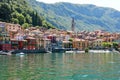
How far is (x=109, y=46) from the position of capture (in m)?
148

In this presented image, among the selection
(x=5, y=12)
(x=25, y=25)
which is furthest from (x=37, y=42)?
(x=25, y=25)

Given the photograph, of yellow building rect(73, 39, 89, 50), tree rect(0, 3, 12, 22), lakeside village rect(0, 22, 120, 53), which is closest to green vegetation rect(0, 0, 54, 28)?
tree rect(0, 3, 12, 22)

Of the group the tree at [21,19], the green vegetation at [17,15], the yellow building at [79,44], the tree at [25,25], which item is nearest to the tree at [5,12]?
the green vegetation at [17,15]

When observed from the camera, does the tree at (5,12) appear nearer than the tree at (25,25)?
Yes

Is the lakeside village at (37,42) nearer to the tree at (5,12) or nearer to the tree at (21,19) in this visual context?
the tree at (21,19)

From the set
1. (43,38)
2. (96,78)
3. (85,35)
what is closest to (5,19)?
(43,38)

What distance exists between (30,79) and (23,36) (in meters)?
86.1

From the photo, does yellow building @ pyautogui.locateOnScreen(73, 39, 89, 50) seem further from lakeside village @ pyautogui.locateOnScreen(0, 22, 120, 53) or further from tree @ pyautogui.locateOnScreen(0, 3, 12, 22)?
tree @ pyautogui.locateOnScreen(0, 3, 12, 22)

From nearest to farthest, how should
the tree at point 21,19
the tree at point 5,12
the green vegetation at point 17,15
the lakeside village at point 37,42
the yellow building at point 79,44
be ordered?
1. the lakeside village at point 37,42
2. the tree at point 5,12
3. the green vegetation at point 17,15
4. the tree at point 21,19
5. the yellow building at point 79,44

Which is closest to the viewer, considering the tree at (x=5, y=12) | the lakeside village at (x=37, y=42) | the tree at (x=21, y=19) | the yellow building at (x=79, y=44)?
the lakeside village at (x=37, y=42)

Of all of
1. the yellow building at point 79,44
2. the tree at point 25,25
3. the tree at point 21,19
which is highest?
the tree at point 21,19

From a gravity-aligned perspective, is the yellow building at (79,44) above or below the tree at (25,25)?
below

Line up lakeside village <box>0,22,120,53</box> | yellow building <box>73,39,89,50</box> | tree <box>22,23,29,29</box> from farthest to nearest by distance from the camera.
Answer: tree <box>22,23,29,29</box> → yellow building <box>73,39,89,50</box> → lakeside village <box>0,22,120,53</box>

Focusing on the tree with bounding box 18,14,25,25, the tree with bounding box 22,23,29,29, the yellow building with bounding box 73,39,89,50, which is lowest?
the yellow building with bounding box 73,39,89,50
